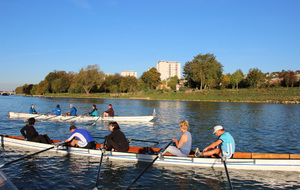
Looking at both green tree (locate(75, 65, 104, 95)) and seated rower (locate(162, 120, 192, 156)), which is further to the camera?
green tree (locate(75, 65, 104, 95))

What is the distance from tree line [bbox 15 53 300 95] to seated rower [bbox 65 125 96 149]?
2879 inches

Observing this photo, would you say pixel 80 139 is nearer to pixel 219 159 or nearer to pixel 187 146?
pixel 187 146

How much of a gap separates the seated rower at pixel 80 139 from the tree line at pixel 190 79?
240ft

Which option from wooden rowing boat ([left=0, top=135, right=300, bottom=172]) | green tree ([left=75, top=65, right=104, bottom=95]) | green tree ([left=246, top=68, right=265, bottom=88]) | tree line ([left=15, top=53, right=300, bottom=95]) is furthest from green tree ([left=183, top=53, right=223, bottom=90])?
wooden rowing boat ([left=0, top=135, right=300, bottom=172])

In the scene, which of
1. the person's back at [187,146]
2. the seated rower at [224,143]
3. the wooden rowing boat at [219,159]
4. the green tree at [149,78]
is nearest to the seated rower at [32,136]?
the wooden rowing boat at [219,159]

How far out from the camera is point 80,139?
35.7ft

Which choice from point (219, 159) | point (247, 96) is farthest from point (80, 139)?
point (247, 96)

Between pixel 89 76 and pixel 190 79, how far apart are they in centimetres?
4460

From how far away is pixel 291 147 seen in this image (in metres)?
14.0

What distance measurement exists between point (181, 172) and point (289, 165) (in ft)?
14.5

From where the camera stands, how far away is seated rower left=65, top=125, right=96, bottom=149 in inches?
420

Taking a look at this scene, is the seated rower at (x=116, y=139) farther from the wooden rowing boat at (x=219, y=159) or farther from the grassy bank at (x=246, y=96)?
the grassy bank at (x=246, y=96)

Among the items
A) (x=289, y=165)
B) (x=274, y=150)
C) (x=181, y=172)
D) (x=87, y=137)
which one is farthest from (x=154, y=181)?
(x=274, y=150)

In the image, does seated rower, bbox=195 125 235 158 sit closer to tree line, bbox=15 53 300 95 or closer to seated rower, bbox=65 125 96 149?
seated rower, bbox=65 125 96 149
